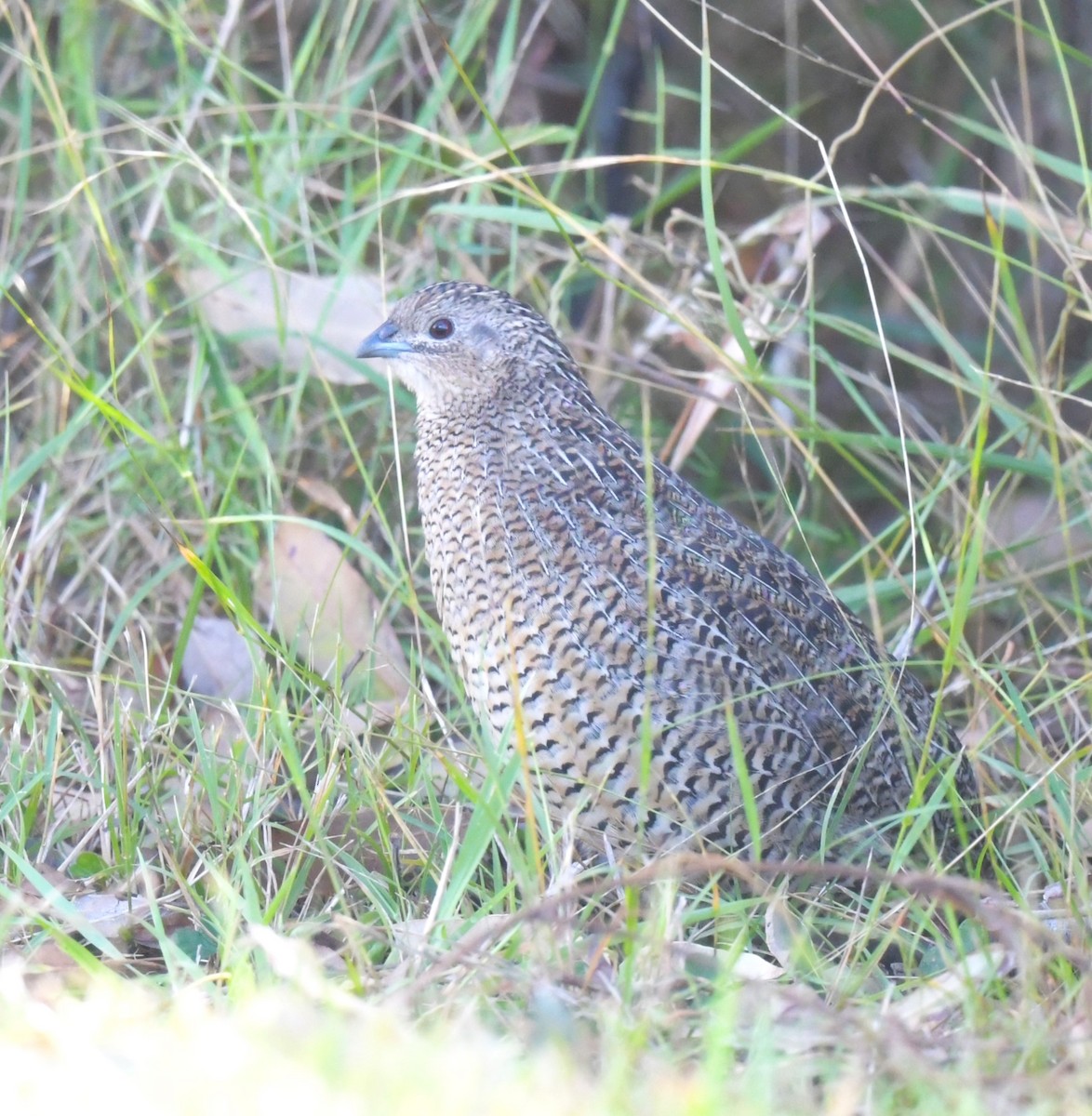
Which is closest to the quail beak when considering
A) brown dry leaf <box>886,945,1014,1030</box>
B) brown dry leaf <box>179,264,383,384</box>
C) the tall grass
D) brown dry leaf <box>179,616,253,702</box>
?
the tall grass

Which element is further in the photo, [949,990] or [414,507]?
[414,507]

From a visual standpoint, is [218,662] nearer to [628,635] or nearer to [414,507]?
[414,507]

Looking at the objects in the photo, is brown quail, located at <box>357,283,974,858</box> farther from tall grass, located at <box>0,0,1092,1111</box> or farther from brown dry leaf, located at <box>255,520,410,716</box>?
brown dry leaf, located at <box>255,520,410,716</box>

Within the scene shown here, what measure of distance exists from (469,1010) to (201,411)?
8.48 feet

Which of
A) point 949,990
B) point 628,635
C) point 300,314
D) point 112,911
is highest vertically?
point 300,314

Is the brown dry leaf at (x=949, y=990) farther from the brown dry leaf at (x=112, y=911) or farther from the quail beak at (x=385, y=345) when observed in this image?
the quail beak at (x=385, y=345)

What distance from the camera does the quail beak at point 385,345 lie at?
11.7ft

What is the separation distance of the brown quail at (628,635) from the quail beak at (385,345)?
0.01 m

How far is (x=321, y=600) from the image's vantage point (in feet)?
12.2

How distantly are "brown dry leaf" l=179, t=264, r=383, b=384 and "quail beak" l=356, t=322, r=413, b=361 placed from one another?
445 mm

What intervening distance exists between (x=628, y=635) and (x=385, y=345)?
98 centimetres

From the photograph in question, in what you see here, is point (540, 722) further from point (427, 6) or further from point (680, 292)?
point (427, 6)

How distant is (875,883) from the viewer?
3.17 metres

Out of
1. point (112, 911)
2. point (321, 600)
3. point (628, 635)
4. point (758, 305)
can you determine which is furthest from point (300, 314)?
point (112, 911)
